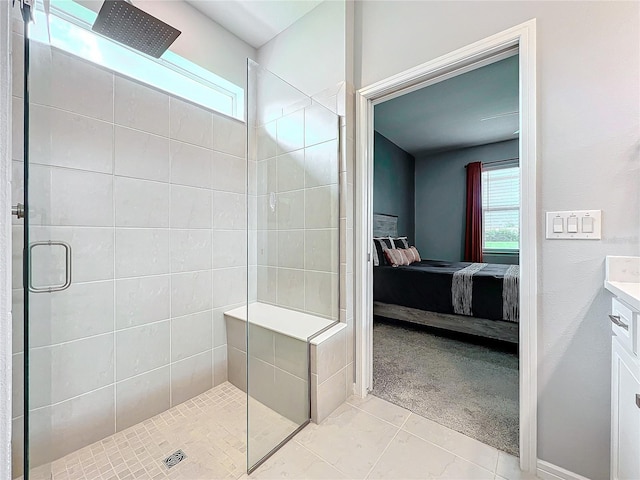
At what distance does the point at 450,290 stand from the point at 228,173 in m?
2.52

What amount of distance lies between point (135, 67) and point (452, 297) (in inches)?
131

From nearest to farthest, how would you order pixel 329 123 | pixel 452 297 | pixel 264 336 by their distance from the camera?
pixel 264 336 → pixel 329 123 → pixel 452 297

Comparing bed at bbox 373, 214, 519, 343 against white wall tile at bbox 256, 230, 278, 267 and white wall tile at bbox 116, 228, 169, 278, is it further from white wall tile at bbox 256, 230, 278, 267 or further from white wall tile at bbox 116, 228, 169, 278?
white wall tile at bbox 116, 228, 169, 278

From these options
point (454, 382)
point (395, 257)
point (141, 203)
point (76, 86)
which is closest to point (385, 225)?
point (395, 257)

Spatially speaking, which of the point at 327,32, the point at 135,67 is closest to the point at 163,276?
the point at 135,67

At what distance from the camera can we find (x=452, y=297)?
2932mm

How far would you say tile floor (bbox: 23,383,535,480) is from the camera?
1.26 metres

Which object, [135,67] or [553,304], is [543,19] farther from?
[135,67]

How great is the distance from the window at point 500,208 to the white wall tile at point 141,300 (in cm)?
538

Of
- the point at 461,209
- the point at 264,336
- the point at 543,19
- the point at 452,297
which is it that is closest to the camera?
the point at 543,19

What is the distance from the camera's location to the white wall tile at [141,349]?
5.08 ft

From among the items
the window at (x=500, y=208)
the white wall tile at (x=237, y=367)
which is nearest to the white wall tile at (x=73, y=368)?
the white wall tile at (x=237, y=367)

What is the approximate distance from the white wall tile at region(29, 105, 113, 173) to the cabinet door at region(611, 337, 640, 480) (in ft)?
7.48

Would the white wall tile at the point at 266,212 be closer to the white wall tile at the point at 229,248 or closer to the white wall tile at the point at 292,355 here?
the white wall tile at the point at 229,248
